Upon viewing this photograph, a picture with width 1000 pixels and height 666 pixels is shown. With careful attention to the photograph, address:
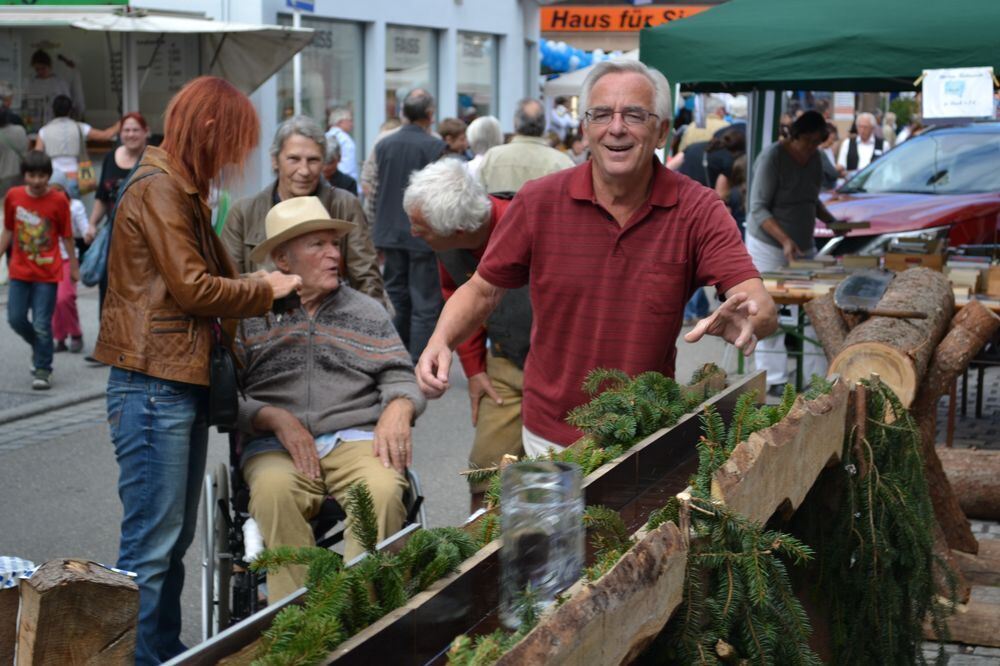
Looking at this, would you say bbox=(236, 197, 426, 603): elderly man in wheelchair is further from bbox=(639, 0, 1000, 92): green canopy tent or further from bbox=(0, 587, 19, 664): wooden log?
bbox=(639, 0, 1000, 92): green canopy tent

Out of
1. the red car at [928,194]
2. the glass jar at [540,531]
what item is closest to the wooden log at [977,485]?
the red car at [928,194]

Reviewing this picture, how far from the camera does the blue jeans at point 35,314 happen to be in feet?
31.7

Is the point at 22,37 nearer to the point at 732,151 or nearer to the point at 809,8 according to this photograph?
the point at 732,151

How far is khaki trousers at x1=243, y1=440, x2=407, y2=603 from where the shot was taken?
14.5 ft

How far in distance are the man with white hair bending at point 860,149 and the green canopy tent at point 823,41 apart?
1449cm

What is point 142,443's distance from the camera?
4203 millimetres

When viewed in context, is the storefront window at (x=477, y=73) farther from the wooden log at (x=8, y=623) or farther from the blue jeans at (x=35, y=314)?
the wooden log at (x=8, y=623)

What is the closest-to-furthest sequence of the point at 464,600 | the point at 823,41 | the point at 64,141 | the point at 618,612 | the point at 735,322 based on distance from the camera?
the point at 618,612 < the point at 464,600 < the point at 735,322 < the point at 823,41 < the point at 64,141

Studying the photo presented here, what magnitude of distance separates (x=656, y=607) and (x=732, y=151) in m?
13.1

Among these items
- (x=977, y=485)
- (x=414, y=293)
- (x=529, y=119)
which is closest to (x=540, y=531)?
(x=977, y=485)

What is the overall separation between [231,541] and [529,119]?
5995 millimetres

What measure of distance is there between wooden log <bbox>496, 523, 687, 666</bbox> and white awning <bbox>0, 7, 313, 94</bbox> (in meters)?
12.2

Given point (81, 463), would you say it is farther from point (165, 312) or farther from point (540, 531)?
point (540, 531)

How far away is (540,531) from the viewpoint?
7.91 feet
